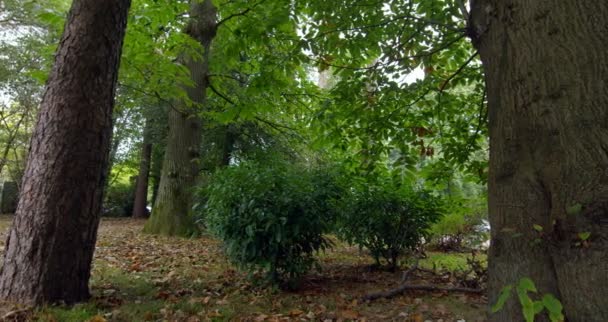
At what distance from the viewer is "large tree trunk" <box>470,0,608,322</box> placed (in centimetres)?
183

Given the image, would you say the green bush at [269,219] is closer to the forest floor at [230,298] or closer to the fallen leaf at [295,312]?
the forest floor at [230,298]

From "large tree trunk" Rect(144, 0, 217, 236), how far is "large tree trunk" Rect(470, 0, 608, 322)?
7.56 meters

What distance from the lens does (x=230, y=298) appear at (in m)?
4.08

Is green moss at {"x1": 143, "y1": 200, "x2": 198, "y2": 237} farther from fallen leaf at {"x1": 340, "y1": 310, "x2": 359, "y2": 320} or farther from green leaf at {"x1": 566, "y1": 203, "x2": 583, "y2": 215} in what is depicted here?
green leaf at {"x1": 566, "y1": 203, "x2": 583, "y2": 215}

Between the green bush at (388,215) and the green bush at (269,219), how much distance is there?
3.93 ft

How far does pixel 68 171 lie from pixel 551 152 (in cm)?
340

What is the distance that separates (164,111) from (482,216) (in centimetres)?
1093

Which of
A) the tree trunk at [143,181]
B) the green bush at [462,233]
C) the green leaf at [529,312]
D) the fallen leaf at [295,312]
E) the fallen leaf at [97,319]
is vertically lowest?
the fallen leaf at [97,319]

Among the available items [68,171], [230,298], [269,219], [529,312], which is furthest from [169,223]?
[529,312]

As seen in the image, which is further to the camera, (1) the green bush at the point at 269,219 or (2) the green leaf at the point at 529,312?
(1) the green bush at the point at 269,219

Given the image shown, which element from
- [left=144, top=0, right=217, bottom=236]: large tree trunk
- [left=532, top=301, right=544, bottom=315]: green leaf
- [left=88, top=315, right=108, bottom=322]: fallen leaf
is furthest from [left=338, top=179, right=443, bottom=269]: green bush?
[left=144, top=0, right=217, bottom=236]: large tree trunk

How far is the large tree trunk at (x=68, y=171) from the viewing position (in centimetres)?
322

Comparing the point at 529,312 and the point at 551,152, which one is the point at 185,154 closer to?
the point at 551,152

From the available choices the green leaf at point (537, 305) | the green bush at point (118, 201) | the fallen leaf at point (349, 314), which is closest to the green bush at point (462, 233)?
the fallen leaf at point (349, 314)
